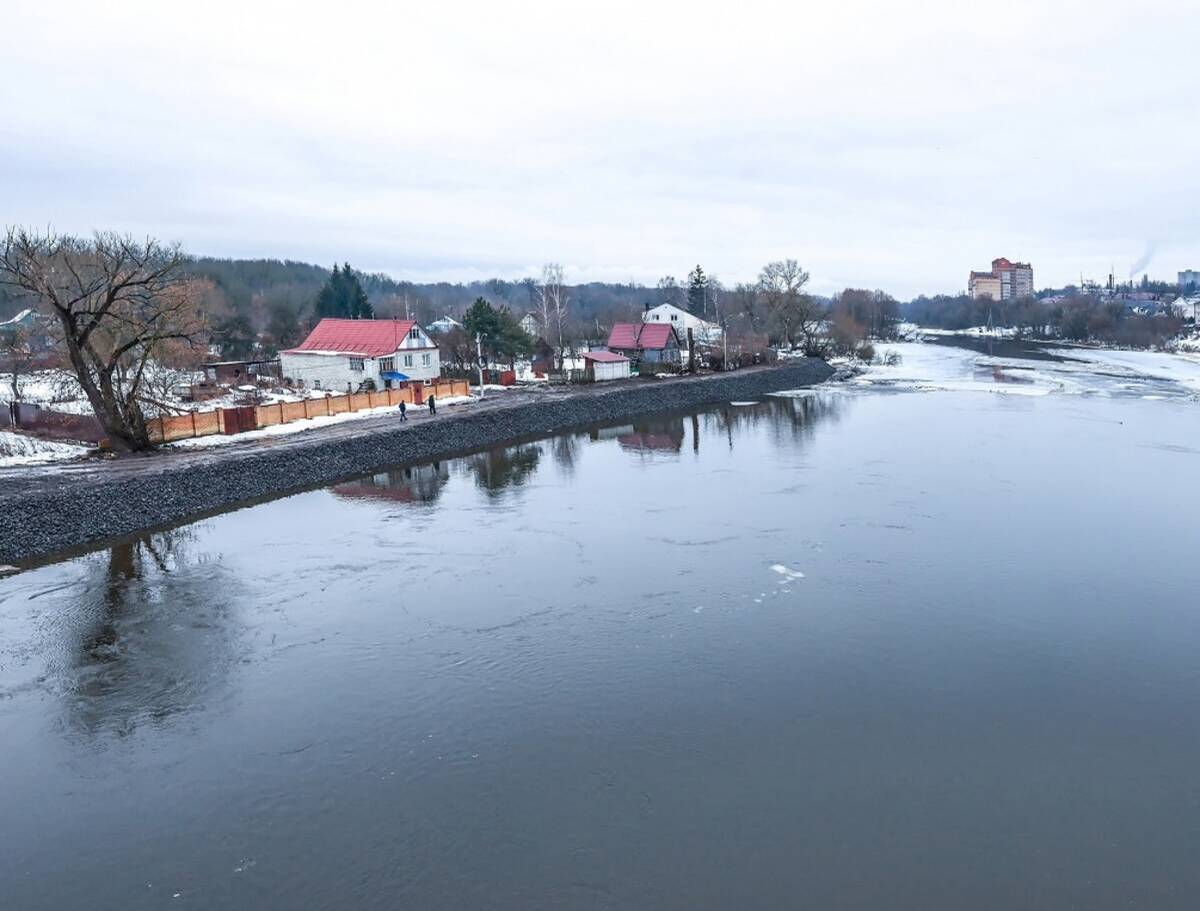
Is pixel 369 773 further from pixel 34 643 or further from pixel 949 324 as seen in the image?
pixel 949 324

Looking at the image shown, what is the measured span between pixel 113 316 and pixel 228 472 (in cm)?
465

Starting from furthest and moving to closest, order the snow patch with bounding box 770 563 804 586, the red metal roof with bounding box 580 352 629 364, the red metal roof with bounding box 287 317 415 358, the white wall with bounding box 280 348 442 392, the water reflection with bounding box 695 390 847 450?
1. the red metal roof with bounding box 580 352 629 364
2. the red metal roof with bounding box 287 317 415 358
3. the white wall with bounding box 280 348 442 392
4. the water reflection with bounding box 695 390 847 450
5. the snow patch with bounding box 770 563 804 586

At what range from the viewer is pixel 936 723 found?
26.7 ft

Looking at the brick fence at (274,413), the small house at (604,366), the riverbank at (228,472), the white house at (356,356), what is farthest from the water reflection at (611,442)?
the white house at (356,356)

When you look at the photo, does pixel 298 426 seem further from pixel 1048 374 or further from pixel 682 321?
pixel 1048 374

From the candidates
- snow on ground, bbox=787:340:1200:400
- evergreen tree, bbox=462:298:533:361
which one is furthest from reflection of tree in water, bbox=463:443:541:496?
snow on ground, bbox=787:340:1200:400

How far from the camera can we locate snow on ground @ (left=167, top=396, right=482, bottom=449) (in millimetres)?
20938

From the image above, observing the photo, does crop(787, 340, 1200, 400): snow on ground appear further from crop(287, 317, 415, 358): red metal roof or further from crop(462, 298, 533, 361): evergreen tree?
crop(287, 317, 415, 358): red metal roof

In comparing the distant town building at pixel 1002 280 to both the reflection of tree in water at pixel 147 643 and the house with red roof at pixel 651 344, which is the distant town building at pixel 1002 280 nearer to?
the house with red roof at pixel 651 344

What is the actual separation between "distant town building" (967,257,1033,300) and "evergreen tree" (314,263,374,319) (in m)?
134

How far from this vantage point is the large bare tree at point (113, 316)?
18.1 meters

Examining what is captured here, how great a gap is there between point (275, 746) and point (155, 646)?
3.34m

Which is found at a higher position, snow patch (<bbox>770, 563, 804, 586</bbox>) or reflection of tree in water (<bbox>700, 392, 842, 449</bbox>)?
reflection of tree in water (<bbox>700, 392, 842, 449</bbox>)

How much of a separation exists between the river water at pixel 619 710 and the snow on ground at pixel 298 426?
5.43m
